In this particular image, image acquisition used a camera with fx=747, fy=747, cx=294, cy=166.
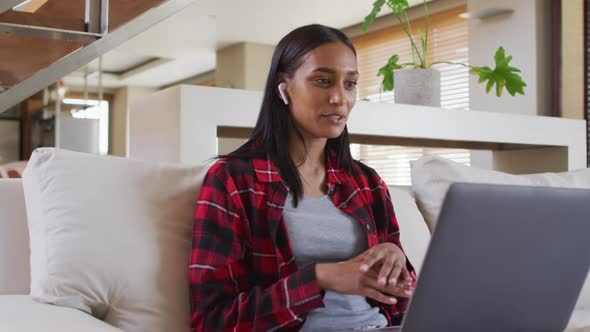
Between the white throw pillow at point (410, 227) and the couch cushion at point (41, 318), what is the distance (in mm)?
807

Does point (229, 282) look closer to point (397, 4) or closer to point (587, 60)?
point (397, 4)

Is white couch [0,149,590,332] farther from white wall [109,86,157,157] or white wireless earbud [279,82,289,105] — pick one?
white wall [109,86,157,157]

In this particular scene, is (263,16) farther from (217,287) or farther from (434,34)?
(217,287)

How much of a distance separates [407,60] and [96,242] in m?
5.79

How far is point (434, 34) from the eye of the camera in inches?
260

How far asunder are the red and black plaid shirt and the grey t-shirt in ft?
0.07

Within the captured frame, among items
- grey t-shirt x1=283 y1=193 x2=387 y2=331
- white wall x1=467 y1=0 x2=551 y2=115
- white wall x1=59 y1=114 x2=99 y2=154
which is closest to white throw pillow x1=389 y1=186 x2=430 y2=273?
grey t-shirt x1=283 y1=193 x2=387 y2=331

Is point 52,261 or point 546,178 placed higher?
point 546,178

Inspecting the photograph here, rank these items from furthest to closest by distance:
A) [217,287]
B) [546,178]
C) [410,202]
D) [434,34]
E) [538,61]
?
[434,34]
[538,61]
[546,178]
[410,202]
[217,287]

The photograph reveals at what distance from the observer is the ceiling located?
6844mm

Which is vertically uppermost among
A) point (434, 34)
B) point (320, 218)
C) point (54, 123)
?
point (434, 34)

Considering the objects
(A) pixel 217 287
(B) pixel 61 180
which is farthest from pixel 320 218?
(B) pixel 61 180

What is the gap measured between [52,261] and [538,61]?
430 centimetres

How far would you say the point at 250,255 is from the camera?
1331 mm
